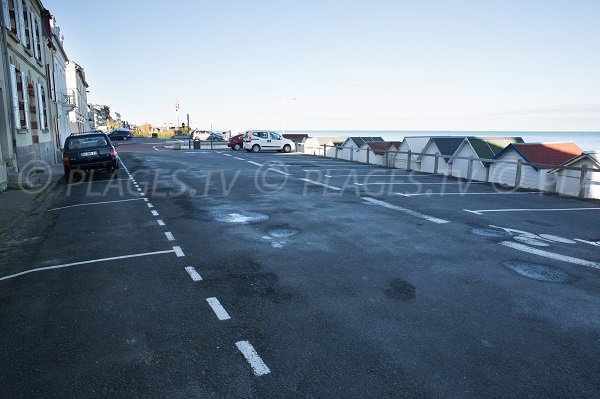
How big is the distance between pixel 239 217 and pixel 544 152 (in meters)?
18.5

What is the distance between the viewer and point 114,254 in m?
6.80

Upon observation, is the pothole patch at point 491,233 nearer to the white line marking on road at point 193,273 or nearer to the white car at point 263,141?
the white line marking on road at point 193,273

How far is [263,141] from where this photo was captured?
38438mm

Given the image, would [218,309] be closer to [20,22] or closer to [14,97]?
Answer: [14,97]

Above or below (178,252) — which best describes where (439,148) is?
above

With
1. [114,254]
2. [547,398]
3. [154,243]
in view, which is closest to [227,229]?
[154,243]

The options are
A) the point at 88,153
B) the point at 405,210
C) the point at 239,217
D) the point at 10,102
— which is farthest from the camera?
the point at 88,153

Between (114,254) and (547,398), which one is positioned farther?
(114,254)

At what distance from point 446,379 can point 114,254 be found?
546 centimetres

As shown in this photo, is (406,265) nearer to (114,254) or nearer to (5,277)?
(114,254)

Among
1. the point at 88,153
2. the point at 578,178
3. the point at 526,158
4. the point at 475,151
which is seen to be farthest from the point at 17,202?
the point at 475,151

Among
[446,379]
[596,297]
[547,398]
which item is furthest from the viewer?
[596,297]

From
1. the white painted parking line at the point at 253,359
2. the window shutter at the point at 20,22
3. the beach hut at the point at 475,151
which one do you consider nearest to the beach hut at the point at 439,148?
the beach hut at the point at 475,151

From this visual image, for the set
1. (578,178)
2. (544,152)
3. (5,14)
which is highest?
(5,14)
